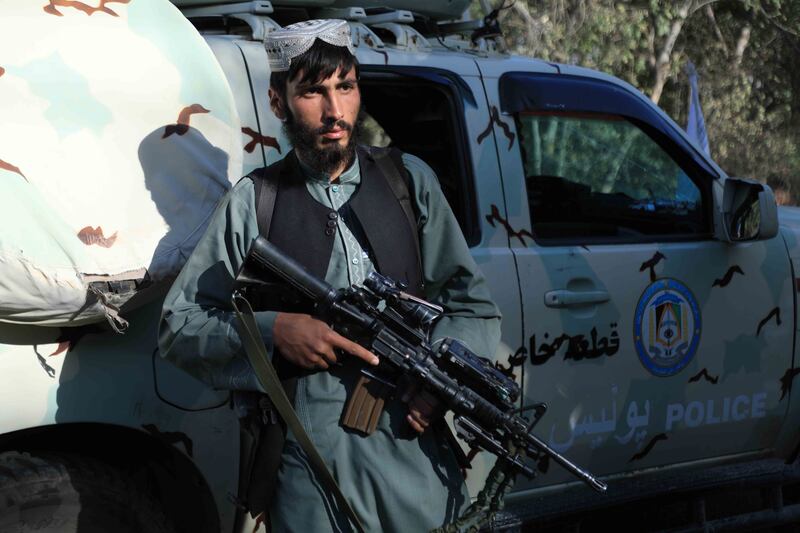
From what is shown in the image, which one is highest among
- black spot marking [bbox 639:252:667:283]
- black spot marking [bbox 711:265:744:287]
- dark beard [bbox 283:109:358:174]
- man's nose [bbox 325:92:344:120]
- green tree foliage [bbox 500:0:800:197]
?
man's nose [bbox 325:92:344:120]

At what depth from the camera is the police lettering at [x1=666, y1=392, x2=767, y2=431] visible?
3.94 m

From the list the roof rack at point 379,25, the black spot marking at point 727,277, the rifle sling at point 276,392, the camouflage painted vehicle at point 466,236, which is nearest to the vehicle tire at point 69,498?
the camouflage painted vehicle at point 466,236

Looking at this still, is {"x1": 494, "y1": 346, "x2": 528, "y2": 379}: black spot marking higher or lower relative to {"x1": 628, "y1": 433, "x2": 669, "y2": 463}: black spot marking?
higher

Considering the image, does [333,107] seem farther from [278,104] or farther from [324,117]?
[278,104]

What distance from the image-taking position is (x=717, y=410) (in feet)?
13.3

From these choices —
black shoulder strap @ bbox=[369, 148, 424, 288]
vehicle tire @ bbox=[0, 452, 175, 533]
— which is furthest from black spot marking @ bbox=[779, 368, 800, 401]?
vehicle tire @ bbox=[0, 452, 175, 533]

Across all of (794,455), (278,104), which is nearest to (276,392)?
(278,104)

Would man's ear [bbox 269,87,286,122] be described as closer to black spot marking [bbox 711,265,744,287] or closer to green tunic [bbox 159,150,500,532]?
green tunic [bbox 159,150,500,532]

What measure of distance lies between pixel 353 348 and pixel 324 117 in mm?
485

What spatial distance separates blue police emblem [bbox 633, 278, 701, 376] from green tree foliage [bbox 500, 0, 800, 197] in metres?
10.4

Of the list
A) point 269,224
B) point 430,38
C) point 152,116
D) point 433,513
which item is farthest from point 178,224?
point 430,38

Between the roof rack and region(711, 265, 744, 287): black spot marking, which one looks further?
region(711, 265, 744, 287): black spot marking

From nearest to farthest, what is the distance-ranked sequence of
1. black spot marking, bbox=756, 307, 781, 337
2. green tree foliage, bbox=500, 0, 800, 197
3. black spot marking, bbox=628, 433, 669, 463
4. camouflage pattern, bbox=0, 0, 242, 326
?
camouflage pattern, bbox=0, 0, 242, 326, black spot marking, bbox=628, 433, 669, 463, black spot marking, bbox=756, 307, 781, 337, green tree foliage, bbox=500, 0, 800, 197

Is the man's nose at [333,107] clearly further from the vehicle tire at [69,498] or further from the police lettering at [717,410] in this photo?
the police lettering at [717,410]
